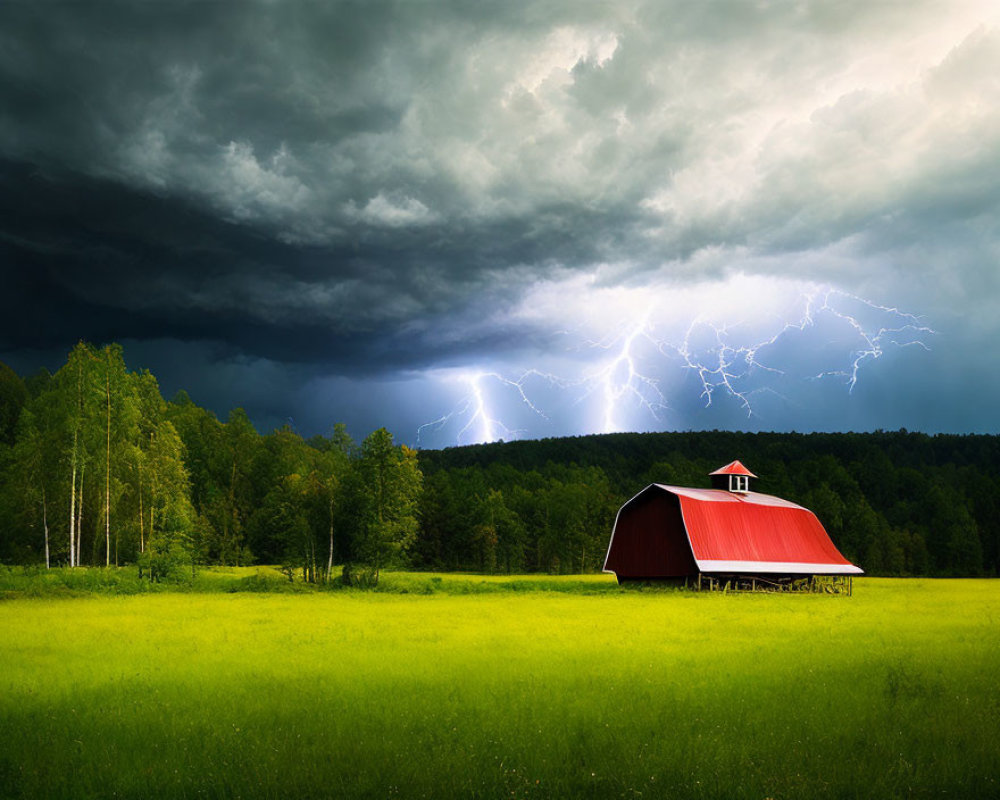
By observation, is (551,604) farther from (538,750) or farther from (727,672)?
(538,750)

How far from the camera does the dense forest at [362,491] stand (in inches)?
2028

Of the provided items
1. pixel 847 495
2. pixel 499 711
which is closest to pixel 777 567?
pixel 499 711

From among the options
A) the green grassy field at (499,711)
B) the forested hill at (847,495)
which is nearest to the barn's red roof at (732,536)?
the green grassy field at (499,711)

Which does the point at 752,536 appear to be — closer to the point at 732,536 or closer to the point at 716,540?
the point at 732,536

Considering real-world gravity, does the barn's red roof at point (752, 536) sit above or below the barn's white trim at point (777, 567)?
above

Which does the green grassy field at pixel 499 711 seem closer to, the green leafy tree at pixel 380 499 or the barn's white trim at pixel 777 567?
the barn's white trim at pixel 777 567

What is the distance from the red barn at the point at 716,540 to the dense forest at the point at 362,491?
18.3 metres

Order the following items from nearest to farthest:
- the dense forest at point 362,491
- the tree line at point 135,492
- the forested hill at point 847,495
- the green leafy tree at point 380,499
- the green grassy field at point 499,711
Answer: the green grassy field at point 499,711 < the tree line at point 135,492 < the dense forest at point 362,491 < the green leafy tree at point 380,499 < the forested hill at point 847,495

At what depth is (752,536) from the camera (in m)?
57.1

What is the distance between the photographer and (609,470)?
159125mm

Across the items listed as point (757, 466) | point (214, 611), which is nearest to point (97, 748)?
point (214, 611)

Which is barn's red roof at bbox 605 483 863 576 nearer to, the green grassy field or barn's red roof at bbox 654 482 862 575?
barn's red roof at bbox 654 482 862 575

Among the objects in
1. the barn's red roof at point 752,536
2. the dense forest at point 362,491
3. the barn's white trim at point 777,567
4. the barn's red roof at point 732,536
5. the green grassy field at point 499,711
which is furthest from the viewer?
the barn's red roof at point 732,536

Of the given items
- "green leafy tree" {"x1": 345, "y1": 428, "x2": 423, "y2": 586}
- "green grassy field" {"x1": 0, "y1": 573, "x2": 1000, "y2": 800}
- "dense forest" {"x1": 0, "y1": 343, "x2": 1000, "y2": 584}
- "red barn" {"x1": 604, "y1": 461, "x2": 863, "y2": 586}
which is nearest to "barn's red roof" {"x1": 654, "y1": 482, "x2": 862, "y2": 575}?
"red barn" {"x1": 604, "y1": 461, "x2": 863, "y2": 586}
